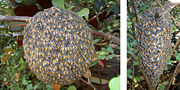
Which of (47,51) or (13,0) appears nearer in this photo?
(47,51)

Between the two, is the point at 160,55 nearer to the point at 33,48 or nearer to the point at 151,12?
the point at 151,12

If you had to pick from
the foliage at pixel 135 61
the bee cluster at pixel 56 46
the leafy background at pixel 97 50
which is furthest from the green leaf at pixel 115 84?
the leafy background at pixel 97 50

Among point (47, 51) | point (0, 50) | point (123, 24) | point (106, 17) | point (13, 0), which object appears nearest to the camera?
point (123, 24)

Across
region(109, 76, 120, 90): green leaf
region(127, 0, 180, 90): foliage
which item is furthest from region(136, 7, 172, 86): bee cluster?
region(109, 76, 120, 90): green leaf

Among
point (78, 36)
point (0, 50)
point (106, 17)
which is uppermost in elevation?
point (106, 17)

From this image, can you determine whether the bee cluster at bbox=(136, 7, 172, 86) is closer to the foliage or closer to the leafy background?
the foliage

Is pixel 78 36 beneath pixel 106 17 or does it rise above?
beneath

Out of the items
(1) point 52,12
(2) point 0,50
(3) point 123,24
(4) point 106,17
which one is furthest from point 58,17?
(2) point 0,50
